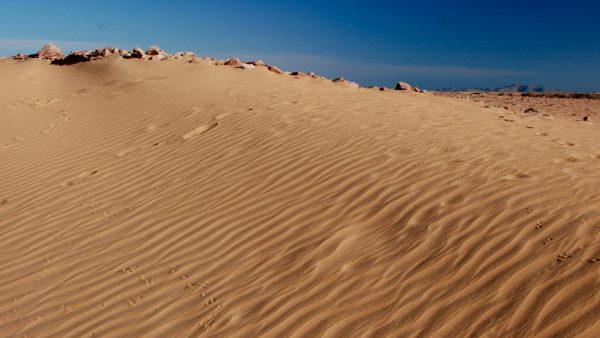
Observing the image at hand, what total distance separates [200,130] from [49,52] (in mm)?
15007

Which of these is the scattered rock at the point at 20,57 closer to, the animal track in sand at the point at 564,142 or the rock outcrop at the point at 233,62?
the rock outcrop at the point at 233,62

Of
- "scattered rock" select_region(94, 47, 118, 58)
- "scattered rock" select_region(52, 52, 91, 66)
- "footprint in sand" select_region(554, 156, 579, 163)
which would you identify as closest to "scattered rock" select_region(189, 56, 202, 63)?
"scattered rock" select_region(94, 47, 118, 58)

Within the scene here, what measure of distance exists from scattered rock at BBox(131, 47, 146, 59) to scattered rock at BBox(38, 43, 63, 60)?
15.0 ft

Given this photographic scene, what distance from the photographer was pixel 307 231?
4.50 m

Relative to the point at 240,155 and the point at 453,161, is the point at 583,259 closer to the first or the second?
the point at 453,161

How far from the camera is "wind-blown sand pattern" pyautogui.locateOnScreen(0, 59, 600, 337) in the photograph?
3271 mm

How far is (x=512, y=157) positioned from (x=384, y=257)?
100 inches

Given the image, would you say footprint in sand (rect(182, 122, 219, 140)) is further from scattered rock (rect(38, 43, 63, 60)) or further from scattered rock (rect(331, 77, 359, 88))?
scattered rock (rect(38, 43, 63, 60))

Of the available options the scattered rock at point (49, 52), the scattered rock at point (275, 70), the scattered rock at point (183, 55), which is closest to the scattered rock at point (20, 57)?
the scattered rock at point (49, 52)

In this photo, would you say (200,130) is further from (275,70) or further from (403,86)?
(403,86)

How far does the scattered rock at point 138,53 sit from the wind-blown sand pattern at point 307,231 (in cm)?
891

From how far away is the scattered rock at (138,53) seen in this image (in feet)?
55.2

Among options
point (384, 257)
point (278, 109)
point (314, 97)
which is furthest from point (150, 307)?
point (314, 97)

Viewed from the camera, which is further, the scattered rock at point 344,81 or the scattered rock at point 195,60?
the scattered rock at point 195,60
